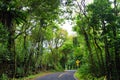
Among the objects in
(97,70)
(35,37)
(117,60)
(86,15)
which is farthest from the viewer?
(35,37)

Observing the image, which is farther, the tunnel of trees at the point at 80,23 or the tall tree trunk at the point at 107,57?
the tall tree trunk at the point at 107,57

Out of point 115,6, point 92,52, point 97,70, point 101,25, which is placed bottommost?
point 97,70

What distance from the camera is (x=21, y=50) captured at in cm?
3784

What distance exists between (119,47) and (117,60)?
1882mm

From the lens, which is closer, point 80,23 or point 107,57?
point 107,57

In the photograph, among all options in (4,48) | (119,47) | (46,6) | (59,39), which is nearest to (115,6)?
(119,47)

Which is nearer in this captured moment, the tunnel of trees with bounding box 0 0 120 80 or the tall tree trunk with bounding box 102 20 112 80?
the tunnel of trees with bounding box 0 0 120 80

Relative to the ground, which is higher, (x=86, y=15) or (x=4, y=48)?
(x=86, y=15)

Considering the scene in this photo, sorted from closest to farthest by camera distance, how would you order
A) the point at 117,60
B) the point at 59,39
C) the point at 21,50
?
the point at 117,60 → the point at 21,50 → the point at 59,39

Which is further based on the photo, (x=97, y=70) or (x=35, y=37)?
(x=35, y=37)

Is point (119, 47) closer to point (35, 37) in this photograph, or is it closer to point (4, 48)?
point (4, 48)

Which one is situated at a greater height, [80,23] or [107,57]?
[80,23]

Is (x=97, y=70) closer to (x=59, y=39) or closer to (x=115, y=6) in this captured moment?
(x=115, y=6)

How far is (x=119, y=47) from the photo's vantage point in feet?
75.3
